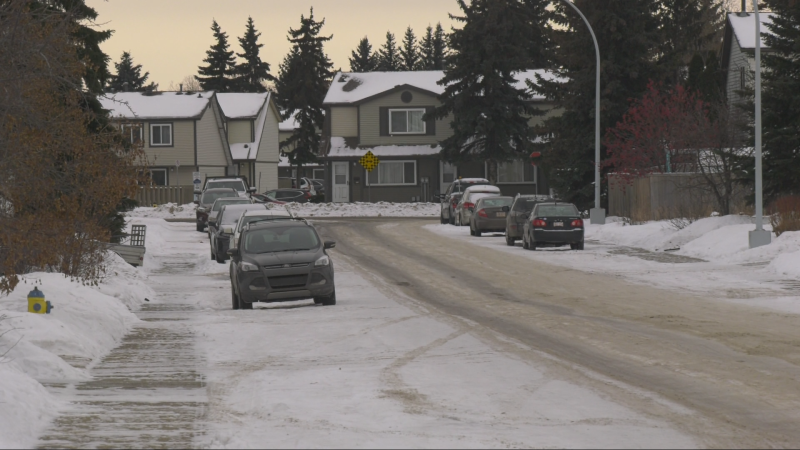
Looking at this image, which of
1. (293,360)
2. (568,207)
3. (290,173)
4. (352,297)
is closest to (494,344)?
(293,360)

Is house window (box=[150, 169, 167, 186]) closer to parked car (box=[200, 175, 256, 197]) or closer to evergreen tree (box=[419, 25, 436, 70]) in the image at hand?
parked car (box=[200, 175, 256, 197])

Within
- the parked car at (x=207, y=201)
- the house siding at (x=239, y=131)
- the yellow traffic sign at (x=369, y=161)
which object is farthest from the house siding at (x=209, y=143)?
the parked car at (x=207, y=201)

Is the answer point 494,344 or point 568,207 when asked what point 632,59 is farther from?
point 494,344

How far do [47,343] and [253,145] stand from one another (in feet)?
239

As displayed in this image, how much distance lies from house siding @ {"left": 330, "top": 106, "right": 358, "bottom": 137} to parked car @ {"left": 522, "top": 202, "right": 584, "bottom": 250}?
40.3m

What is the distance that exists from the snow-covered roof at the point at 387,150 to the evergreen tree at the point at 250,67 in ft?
157

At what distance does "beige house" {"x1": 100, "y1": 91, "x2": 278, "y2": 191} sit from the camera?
253 feet

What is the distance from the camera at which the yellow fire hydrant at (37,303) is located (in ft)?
49.3

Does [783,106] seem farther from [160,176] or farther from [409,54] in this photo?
[409,54]

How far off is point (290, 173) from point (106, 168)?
94.7 m

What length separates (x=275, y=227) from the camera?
21.1 m

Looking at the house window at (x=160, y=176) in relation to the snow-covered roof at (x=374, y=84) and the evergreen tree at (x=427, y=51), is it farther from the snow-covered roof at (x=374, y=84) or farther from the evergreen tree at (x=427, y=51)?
the evergreen tree at (x=427, y=51)

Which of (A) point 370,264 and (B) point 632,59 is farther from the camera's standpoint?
(B) point 632,59

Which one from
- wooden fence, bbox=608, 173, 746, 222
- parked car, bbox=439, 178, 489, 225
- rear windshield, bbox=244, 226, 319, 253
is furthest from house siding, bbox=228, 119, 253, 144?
rear windshield, bbox=244, 226, 319, 253
